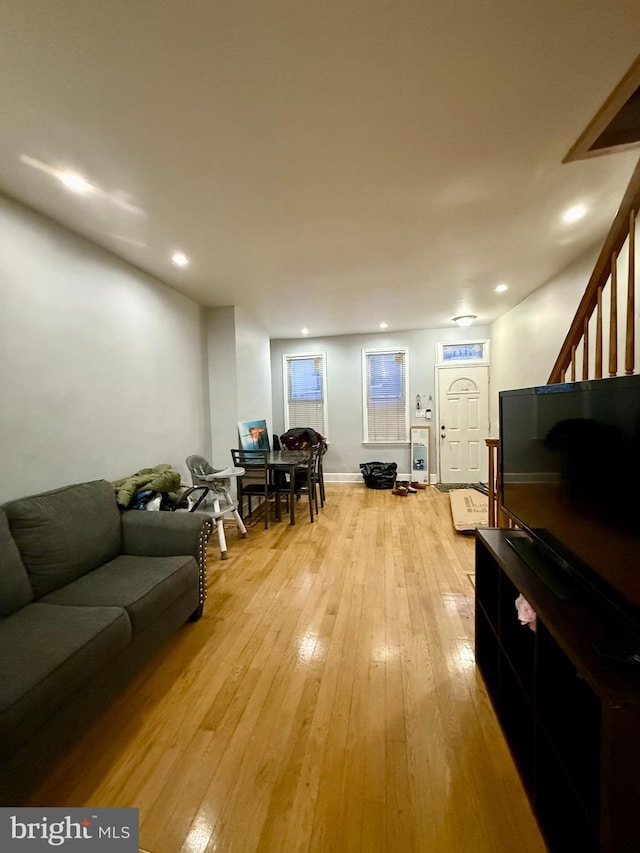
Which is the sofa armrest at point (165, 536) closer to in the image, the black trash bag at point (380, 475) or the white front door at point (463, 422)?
the black trash bag at point (380, 475)

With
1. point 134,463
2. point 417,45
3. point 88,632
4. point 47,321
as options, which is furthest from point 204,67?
point 134,463

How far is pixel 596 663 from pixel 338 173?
2300 mm

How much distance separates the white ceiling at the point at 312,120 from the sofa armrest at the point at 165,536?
2005mm

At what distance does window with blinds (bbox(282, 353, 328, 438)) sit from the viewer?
6.25 metres

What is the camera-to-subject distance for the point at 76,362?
2383 mm

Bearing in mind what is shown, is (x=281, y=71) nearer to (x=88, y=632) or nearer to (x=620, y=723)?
(x=620, y=723)

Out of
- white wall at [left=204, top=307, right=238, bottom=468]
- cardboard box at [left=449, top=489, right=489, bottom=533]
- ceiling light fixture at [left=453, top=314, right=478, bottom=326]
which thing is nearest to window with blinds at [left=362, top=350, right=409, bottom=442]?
ceiling light fixture at [left=453, top=314, right=478, bottom=326]

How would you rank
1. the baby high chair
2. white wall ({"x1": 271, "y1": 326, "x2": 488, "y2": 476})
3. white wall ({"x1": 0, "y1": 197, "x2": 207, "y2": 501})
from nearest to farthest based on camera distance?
white wall ({"x1": 0, "y1": 197, "x2": 207, "y2": 501}), the baby high chair, white wall ({"x1": 271, "y1": 326, "x2": 488, "y2": 476})

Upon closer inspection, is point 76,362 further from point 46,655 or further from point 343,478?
point 343,478

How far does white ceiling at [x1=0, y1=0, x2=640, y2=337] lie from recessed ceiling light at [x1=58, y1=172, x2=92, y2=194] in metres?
0.05

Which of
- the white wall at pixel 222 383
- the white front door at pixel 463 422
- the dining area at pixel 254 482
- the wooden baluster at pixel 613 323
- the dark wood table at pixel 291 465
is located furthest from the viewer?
the white front door at pixel 463 422

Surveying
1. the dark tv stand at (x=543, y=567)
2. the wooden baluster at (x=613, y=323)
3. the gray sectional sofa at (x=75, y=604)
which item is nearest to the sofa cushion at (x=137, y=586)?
the gray sectional sofa at (x=75, y=604)

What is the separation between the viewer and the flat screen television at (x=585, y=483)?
94cm

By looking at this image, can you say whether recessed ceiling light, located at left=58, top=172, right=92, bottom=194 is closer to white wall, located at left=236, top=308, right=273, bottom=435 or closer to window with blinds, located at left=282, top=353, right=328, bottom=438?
white wall, located at left=236, top=308, right=273, bottom=435
